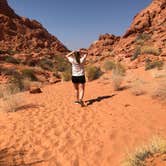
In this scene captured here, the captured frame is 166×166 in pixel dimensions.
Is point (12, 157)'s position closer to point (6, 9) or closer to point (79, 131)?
point (79, 131)

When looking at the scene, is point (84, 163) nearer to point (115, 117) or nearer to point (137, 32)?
point (115, 117)

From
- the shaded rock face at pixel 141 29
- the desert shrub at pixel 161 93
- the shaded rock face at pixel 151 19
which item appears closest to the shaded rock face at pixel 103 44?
the shaded rock face at pixel 141 29

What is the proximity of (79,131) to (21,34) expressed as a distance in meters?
51.4

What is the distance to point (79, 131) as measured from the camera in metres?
5.14

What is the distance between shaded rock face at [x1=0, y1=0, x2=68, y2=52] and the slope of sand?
134 feet

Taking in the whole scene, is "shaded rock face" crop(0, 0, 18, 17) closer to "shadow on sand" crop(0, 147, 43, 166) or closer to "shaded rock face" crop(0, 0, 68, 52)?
"shaded rock face" crop(0, 0, 68, 52)

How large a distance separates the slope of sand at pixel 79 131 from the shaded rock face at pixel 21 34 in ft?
134

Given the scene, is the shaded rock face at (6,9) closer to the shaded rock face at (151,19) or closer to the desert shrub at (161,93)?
the shaded rock face at (151,19)

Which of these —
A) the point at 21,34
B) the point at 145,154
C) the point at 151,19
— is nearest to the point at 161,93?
the point at 145,154

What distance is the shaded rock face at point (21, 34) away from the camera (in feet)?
159

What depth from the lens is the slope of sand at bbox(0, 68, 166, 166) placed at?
4.01 m

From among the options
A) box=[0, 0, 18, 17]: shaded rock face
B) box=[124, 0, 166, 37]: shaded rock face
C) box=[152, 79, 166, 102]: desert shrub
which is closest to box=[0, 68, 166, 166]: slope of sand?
box=[152, 79, 166, 102]: desert shrub

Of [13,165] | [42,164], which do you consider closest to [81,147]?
[42,164]

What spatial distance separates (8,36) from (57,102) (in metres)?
45.4
